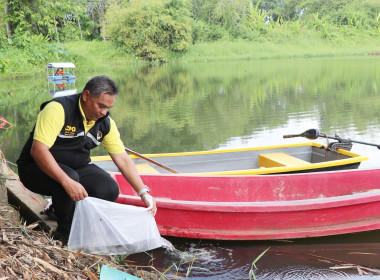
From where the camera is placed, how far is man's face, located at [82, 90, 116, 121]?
9.71 feet

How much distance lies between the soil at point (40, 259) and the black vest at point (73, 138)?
1.60ft

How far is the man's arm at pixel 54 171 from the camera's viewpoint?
2.88 metres

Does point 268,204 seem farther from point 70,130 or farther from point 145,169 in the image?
point 70,130

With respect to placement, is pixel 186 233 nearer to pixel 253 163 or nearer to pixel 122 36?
pixel 253 163

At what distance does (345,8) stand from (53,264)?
45.7m

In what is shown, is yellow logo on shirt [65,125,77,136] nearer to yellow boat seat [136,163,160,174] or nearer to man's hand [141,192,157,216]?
man's hand [141,192,157,216]

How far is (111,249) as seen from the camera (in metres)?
3.03

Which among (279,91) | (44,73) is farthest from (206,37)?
(279,91)

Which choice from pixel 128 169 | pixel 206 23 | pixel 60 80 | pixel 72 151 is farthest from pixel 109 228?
pixel 206 23

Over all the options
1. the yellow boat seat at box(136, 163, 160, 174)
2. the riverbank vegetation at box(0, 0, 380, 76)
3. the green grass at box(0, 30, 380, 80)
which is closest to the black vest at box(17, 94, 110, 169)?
the yellow boat seat at box(136, 163, 160, 174)

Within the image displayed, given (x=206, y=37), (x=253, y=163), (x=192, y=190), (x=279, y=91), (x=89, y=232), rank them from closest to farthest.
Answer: (x=89, y=232)
(x=192, y=190)
(x=253, y=163)
(x=279, y=91)
(x=206, y=37)

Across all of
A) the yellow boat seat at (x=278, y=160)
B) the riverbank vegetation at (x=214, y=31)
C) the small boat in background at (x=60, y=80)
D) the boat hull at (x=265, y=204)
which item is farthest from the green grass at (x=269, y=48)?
the boat hull at (x=265, y=204)

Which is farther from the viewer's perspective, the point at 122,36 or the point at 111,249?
the point at 122,36

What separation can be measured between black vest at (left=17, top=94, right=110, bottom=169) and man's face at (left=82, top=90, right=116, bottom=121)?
0.07m
